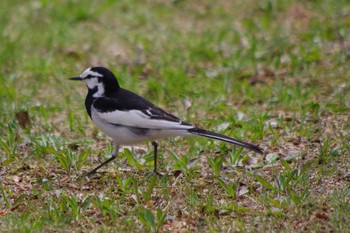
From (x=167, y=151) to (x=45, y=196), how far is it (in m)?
1.40

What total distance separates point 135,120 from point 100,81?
56 centimetres

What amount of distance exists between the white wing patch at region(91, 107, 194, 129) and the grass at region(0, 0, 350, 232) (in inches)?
15.8

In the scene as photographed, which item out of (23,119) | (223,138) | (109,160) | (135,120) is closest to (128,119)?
(135,120)

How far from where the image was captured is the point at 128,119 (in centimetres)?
658

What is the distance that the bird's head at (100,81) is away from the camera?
6.85 metres

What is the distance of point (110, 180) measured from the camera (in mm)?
6688

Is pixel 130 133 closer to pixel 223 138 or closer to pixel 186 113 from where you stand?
pixel 223 138

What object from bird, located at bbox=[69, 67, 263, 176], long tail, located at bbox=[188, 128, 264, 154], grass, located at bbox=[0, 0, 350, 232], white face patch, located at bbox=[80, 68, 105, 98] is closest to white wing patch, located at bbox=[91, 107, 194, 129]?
bird, located at bbox=[69, 67, 263, 176]

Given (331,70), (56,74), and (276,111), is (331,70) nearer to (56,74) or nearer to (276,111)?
(276,111)

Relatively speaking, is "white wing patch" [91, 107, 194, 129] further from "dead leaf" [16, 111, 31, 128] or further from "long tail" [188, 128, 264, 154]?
"dead leaf" [16, 111, 31, 128]

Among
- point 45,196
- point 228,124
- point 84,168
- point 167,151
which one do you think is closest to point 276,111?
point 228,124

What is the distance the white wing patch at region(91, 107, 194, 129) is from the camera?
6.48 meters

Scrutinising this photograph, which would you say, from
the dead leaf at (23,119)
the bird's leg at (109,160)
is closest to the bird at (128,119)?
the bird's leg at (109,160)

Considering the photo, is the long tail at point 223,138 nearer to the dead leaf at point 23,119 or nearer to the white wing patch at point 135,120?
the white wing patch at point 135,120
